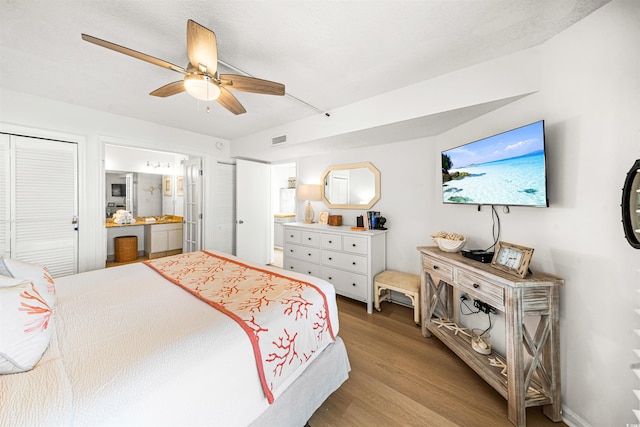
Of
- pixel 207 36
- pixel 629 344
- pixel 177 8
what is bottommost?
pixel 629 344

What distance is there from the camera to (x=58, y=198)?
107 inches

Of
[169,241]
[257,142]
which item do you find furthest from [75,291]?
[169,241]

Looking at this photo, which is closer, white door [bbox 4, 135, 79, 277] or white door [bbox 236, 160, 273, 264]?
white door [bbox 4, 135, 79, 277]

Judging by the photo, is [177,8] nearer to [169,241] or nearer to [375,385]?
[375,385]

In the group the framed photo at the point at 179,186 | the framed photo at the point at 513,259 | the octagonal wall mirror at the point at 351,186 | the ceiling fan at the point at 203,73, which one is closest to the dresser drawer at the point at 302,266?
the octagonal wall mirror at the point at 351,186

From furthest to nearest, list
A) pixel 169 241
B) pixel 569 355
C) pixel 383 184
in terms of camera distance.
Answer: pixel 169 241 < pixel 383 184 < pixel 569 355

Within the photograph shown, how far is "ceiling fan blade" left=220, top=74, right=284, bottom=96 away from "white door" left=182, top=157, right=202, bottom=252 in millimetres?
2634

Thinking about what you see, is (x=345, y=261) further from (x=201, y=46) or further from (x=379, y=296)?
(x=201, y=46)

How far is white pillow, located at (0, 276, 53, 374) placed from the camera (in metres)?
0.82

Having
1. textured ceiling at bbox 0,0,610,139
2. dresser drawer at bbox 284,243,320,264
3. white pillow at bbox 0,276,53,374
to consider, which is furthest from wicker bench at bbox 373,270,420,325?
white pillow at bbox 0,276,53,374

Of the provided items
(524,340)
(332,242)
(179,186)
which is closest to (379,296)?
(332,242)

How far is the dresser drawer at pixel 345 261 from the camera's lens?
2873 mm

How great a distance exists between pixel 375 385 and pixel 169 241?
209 inches

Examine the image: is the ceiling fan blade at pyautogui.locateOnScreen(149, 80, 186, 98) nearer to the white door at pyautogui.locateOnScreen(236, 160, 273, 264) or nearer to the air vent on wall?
the air vent on wall
